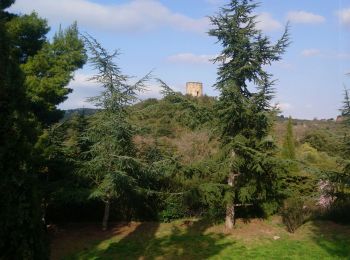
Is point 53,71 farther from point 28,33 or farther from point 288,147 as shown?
point 288,147

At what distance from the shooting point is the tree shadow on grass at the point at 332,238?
1045 cm

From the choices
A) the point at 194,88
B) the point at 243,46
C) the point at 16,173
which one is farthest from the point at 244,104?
the point at 194,88

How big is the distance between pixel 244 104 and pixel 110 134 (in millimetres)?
4405

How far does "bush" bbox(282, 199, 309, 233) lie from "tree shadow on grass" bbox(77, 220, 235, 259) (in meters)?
2.12

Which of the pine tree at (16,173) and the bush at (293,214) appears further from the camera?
the bush at (293,214)

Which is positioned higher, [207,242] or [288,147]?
[288,147]

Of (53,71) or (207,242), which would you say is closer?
(207,242)

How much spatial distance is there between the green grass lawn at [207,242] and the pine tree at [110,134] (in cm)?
151

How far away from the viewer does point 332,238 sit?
11.8 m

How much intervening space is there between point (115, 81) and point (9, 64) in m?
8.37

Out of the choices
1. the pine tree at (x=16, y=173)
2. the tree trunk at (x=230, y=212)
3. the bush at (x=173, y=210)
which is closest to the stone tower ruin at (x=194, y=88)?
the bush at (x=173, y=210)

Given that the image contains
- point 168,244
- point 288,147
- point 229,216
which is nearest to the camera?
point 168,244

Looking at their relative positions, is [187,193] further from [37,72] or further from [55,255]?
→ [37,72]

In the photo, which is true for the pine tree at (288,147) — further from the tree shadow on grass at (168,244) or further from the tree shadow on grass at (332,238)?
the tree shadow on grass at (168,244)
